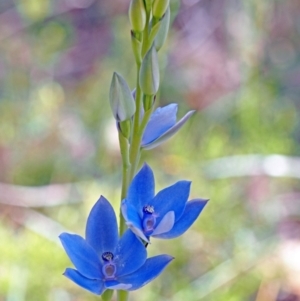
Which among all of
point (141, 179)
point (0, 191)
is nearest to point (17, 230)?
point (0, 191)

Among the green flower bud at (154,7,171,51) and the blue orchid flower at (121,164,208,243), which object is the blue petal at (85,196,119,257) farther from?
the green flower bud at (154,7,171,51)

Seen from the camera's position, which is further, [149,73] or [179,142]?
[179,142]

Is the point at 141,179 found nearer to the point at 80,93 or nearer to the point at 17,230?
the point at 17,230

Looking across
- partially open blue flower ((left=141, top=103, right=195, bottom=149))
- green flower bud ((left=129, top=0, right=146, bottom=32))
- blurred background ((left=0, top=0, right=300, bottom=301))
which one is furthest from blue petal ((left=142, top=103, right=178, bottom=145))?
blurred background ((left=0, top=0, right=300, bottom=301))

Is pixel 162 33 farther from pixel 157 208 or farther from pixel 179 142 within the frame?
pixel 179 142

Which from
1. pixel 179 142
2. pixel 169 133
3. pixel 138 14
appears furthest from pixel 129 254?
pixel 179 142

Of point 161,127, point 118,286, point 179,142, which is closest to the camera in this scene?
point 118,286

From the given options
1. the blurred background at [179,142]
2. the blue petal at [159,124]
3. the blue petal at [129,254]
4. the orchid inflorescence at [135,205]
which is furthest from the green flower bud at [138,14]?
the blurred background at [179,142]

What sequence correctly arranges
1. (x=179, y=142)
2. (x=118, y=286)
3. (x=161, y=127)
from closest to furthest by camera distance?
(x=118, y=286) → (x=161, y=127) → (x=179, y=142)
